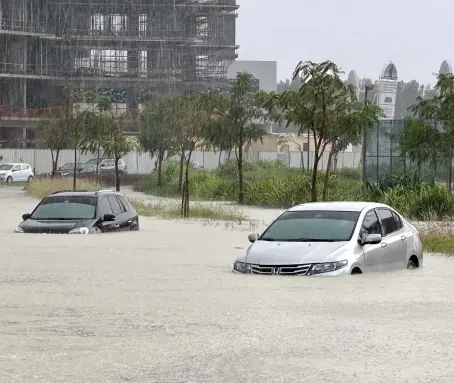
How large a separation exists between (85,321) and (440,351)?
152 inches

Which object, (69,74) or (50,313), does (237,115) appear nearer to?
(50,313)

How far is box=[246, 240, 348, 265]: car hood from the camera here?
57.6ft

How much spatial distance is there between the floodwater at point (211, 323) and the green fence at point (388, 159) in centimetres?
2647

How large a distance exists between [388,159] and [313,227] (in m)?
32.4

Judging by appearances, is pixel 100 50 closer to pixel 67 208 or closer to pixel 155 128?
pixel 155 128

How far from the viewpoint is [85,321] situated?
13281mm

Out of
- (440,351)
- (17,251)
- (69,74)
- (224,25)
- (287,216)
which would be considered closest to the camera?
(440,351)

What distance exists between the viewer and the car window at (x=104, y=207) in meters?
28.0

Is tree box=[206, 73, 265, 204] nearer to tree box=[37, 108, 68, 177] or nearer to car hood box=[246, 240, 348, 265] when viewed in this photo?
tree box=[37, 108, 68, 177]

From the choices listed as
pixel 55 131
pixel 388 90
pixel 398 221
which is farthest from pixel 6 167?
pixel 398 221

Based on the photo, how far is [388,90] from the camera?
95.8 meters

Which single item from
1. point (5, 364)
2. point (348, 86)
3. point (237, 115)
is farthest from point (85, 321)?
point (237, 115)

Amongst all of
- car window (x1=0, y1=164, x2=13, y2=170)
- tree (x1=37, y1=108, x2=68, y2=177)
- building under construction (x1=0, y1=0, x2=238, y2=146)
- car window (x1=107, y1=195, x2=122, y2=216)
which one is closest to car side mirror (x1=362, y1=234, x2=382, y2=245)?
car window (x1=107, y1=195, x2=122, y2=216)

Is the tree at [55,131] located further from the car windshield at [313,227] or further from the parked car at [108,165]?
the car windshield at [313,227]
